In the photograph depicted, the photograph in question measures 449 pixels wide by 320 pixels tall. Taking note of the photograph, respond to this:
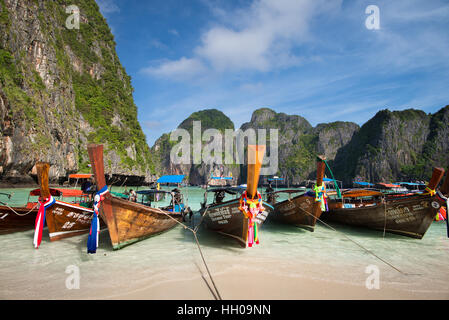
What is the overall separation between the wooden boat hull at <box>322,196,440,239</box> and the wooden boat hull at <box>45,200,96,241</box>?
1107 cm

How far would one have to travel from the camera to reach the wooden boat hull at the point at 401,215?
776cm

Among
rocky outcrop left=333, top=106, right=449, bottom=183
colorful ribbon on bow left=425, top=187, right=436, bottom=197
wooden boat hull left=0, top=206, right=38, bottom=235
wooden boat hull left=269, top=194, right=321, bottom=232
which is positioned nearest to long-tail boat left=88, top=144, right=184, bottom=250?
wooden boat hull left=0, top=206, right=38, bottom=235

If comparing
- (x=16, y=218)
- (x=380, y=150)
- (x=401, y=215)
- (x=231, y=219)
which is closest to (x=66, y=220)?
(x=16, y=218)

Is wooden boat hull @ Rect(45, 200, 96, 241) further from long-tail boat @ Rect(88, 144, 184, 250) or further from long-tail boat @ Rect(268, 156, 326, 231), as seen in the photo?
long-tail boat @ Rect(268, 156, 326, 231)

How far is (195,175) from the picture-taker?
146m

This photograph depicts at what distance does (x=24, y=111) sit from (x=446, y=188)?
3935 centimetres

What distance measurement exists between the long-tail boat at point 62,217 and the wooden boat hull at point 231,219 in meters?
4.55

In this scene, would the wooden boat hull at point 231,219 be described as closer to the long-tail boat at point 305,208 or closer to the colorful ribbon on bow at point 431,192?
the long-tail boat at point 305,208

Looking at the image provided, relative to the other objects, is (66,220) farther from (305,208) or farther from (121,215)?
(305,208)

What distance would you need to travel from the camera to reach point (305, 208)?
9406 mm

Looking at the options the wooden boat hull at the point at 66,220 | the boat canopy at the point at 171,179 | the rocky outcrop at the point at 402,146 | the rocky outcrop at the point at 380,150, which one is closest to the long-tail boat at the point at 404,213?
the boat canopy at the point at 171,179

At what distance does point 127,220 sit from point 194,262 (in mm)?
2390
